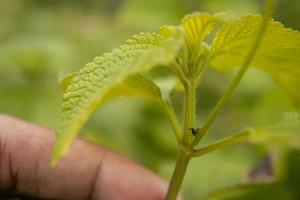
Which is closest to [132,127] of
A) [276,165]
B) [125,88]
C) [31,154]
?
[276,165]

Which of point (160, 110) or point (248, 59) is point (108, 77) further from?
point (160, 110)

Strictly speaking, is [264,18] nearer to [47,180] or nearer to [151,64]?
[151,64]

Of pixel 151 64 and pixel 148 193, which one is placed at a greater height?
pixel 151 64

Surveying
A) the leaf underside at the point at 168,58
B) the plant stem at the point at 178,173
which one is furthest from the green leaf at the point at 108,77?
the plant stem at the point at 178,173

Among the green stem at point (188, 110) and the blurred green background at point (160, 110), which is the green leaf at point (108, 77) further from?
the blurred green background at point (160, 110)

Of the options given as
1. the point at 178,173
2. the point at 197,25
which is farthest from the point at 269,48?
the point at 178,173

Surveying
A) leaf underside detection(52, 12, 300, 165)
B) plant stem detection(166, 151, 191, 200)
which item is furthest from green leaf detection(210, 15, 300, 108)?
plant stem detection(166, 151, 191, 200)
